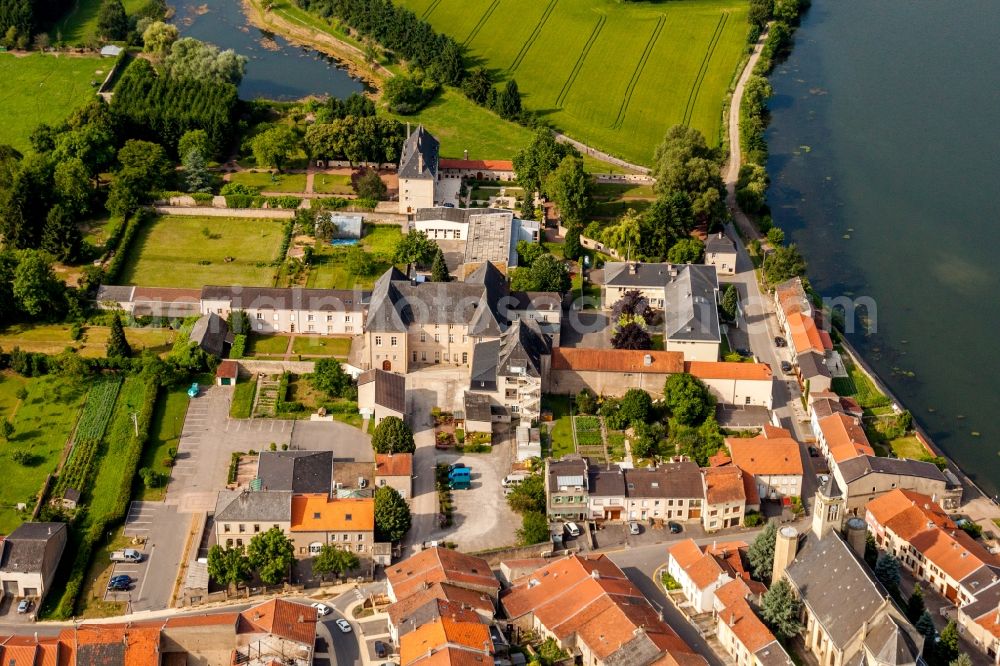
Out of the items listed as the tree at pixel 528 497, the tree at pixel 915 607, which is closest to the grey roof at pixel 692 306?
the tree at pixel 528 497

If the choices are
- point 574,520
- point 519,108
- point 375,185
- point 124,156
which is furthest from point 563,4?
point 574,520

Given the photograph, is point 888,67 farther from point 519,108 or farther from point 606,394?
point 606,394

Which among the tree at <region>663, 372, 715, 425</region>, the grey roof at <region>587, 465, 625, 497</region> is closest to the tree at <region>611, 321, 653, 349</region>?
the tree at <region>663, 372, 715, 425</region>

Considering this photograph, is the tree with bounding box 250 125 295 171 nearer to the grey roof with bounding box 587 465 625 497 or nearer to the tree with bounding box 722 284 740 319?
the tree with bounding box 722 284 740 319

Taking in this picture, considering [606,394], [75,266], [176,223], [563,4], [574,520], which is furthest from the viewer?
[563,4]

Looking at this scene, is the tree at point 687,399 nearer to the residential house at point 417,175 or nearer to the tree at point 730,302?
the tree at point 730,302

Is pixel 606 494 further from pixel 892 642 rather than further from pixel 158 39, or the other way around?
pixel 158 39

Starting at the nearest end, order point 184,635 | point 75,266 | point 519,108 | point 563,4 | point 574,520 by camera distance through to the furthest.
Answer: point 184,635 → point 574,520 → point 75,266 → point 519,108 → point 563,4
